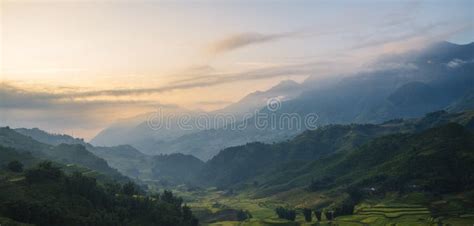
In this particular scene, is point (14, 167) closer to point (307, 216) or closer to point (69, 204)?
point (69, 204)

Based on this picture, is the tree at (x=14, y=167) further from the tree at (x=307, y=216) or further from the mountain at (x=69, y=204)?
the tree at (x=307, y=216)

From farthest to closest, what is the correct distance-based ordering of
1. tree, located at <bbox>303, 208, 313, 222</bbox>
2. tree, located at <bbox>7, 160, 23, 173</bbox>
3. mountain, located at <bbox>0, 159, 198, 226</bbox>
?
tree, located at <bbox>303, 208, 313, 222</bbox>
tree, located at <bbox>7, 160, 23, 173</bbox>
mountain, located at <bbox>0, 159, 198, 226</bbox>

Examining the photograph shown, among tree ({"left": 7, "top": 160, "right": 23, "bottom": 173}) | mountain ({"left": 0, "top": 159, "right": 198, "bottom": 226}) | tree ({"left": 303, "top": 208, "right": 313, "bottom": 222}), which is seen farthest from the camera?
tree ({"left": 303, "top": 208, "right": 313, "bottom": 222})

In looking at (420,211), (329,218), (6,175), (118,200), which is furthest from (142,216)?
(420,211)

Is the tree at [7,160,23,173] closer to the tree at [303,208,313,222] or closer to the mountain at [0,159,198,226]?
the mountain at [0,159,198,226]

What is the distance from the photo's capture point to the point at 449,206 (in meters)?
172

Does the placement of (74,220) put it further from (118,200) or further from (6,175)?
(6,175)

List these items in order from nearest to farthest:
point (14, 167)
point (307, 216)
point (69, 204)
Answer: point (69, 204)
point (14, 167)
point (307, 216)

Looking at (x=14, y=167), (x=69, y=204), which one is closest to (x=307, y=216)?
(x=69, y=204)

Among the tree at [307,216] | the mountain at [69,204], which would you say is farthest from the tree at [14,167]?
the tree at [307,216]

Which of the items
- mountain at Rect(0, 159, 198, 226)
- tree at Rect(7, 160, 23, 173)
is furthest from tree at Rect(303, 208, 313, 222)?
tree at Rect(7, 160, 23, 173)

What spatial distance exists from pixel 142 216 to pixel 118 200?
1038 cm

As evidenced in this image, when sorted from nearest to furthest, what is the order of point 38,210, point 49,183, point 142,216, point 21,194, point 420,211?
point 38,210, point 21,194, point 49,183, point 142,216, point 420,211

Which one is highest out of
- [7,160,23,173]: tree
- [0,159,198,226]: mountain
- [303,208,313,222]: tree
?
[7,160,23,173]: tree
